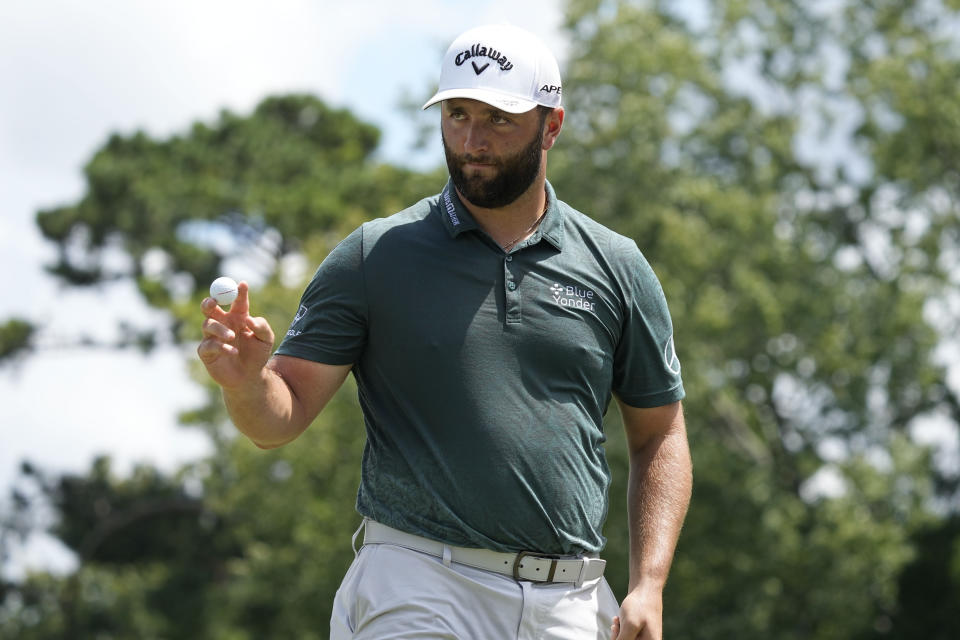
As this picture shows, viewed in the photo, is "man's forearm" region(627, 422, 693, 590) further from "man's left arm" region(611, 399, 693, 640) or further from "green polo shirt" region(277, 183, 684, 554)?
"green polo shirt" region(277, 183, 684, 554)

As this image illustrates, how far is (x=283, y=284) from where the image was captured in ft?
116

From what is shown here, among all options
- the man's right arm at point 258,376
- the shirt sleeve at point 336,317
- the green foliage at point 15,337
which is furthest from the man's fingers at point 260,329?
the green foliage at point 15,337

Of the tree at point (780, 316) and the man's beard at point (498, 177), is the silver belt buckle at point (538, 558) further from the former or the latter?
the tree at point (780, 316)

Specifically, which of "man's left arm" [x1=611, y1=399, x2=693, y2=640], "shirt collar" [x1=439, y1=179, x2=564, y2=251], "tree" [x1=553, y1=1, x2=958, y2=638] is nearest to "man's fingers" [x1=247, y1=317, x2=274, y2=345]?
"shirt collar" [x1=439, y1=179, x2=564, y2=251]

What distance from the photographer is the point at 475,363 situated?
4.47 meters

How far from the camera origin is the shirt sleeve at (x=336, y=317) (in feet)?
15.0

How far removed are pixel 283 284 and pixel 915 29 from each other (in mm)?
14528

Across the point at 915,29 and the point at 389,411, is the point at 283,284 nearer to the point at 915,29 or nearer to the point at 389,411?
the point at 915,29

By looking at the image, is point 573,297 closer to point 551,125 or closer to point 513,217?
point 513,217

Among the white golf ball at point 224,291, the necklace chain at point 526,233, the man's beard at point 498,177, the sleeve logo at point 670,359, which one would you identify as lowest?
the sleeve logo at point 670,359

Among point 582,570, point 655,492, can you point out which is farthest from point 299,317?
point 655,492

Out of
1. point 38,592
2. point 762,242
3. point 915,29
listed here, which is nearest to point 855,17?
point 915,29

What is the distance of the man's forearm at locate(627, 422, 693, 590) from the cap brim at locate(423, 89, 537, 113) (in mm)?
1094

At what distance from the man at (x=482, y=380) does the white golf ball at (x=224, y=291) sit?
56 mm
